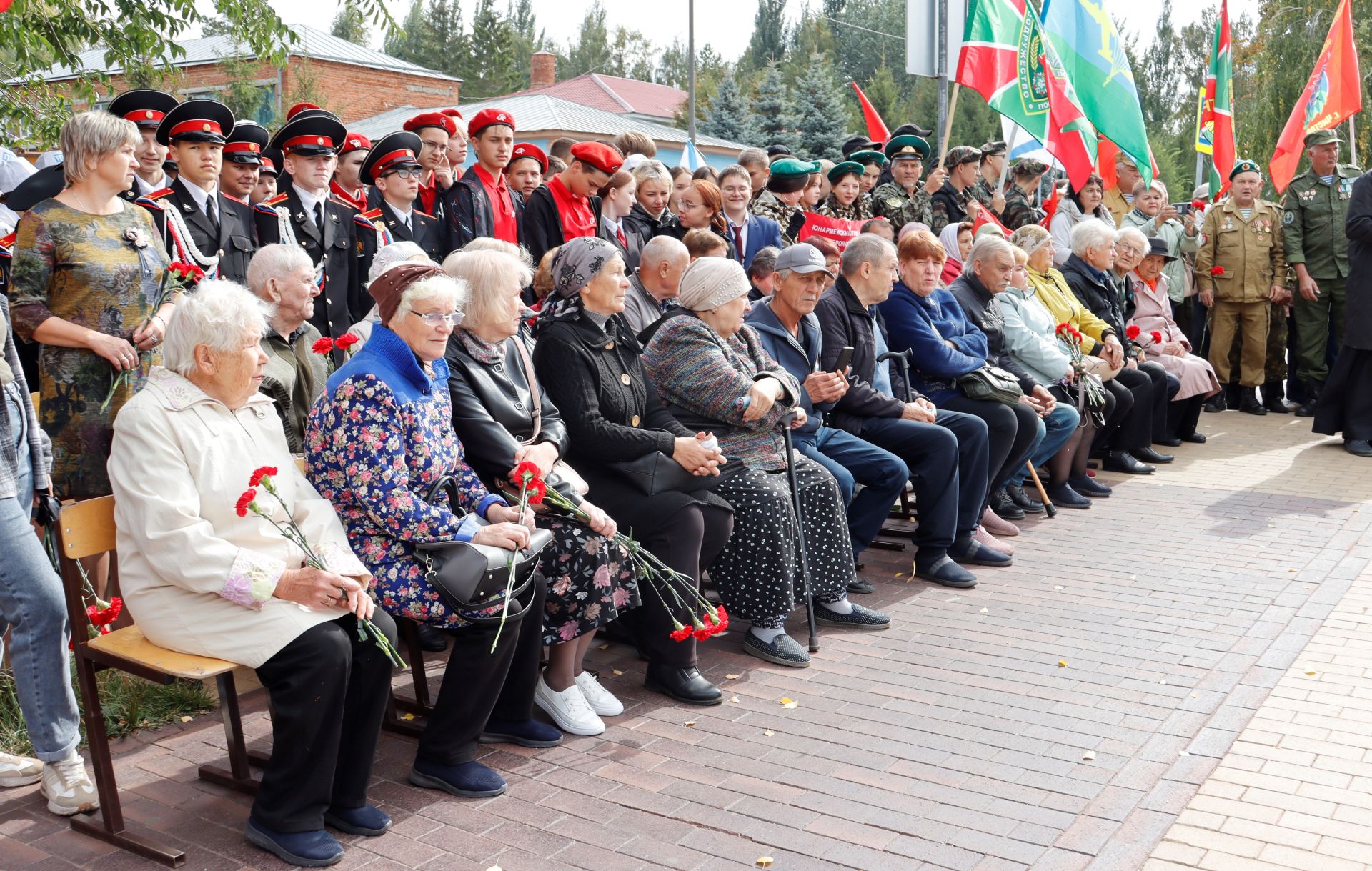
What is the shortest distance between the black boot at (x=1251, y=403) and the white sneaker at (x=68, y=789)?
11.3m

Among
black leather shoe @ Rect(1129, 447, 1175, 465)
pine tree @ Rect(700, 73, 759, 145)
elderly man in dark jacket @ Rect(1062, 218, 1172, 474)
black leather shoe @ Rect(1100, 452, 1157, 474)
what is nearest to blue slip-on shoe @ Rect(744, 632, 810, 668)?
elderly man in dark jacket @ Rect(1062, 218, 1172, 474)

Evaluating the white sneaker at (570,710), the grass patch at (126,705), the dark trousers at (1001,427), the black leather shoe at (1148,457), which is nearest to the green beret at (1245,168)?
the black leather shoe at (1148,457)

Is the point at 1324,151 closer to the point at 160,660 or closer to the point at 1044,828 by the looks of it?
the point at 1044,828

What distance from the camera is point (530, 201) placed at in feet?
25.2

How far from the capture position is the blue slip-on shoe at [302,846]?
3.61m

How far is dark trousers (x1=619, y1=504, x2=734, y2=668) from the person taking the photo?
5.07 metres

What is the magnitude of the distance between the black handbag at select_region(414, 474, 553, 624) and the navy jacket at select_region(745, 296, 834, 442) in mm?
2563

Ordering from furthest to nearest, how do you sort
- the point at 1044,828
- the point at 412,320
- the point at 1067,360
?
the point at 1067,360
the point at 412,320
the point at 1044,828

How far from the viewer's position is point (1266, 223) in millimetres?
11969

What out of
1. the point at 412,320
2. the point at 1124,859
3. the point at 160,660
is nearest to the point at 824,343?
the point at 412,320

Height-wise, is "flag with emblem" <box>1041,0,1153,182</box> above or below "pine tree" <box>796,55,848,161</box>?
below

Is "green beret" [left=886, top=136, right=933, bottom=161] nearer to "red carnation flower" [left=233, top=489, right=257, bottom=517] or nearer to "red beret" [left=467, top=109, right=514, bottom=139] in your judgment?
"red beret" [left=467, top=109, right=514, bottom=139]

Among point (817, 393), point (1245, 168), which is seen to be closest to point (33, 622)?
point (817, 393)

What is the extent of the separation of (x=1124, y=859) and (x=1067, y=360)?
17.4 ft
